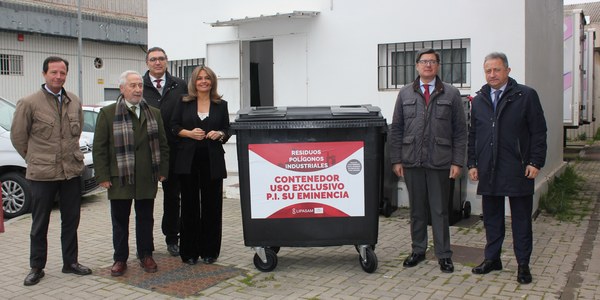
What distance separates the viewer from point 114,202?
205 inches

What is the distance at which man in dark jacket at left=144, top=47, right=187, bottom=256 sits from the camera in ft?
18.7

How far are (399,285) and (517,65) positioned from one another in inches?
153

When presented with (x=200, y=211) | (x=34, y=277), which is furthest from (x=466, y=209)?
(x=34, y=277)

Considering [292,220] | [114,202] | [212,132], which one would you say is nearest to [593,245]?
[292,220]

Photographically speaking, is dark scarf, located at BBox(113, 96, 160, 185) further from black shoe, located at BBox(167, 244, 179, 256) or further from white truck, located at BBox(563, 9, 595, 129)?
white truck, located at BBox(563, 9, 595, 129)

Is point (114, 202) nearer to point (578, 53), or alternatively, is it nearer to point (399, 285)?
point (399, 285)

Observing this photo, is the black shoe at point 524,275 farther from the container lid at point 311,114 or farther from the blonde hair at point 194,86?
the blonde hair at point 194,86

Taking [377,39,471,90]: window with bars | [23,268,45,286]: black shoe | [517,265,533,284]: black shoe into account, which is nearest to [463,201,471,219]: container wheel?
[377,39,471,90]: window with bars

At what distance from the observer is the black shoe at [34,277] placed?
4992mm

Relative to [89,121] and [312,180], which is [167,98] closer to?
[312,180]

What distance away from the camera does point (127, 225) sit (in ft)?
17.4

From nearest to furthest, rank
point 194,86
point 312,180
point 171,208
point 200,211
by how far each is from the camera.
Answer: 1. point 312,180
2. point 194,86
3. point 200,211
4. point 171,208

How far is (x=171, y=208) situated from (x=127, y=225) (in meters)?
0.67

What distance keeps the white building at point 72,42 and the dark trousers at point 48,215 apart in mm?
18431
